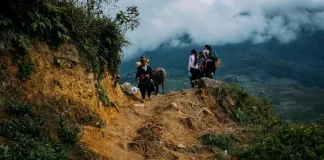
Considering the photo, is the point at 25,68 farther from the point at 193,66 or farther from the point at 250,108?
the point at 193,66

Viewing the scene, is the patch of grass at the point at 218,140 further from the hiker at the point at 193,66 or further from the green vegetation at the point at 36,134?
the hiker at the point at 193,66

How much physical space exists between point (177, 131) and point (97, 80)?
335 centimetres

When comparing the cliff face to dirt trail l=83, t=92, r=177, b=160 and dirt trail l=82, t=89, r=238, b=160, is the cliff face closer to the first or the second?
dirt trail l=83, t=92, r=177, b=160

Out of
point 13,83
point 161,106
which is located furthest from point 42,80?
point 161,106

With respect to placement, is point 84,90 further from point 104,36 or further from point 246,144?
point 246,144

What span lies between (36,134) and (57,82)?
8.28 feet

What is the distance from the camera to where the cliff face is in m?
7.80

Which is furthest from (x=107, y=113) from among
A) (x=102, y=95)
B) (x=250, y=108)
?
(x=250, y=108)

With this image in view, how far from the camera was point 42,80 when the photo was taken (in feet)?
27.9

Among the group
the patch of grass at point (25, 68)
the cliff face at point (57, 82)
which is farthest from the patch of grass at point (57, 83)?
the patch of grass at point (25, 68)

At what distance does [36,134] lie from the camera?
21.8ft

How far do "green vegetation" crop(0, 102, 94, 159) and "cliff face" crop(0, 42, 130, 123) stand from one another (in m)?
0.60

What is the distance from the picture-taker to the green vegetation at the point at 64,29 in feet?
26.2

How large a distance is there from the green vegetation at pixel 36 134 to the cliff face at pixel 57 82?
60cm
